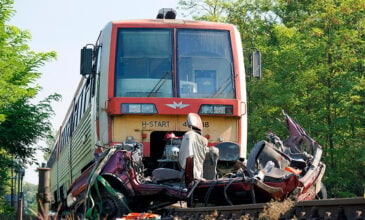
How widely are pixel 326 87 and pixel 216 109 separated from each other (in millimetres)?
18724

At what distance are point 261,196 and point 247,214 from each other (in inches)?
99.3

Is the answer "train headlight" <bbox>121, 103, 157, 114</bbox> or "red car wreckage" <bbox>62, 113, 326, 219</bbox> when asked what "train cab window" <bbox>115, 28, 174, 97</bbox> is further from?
"red car wreckage" <bbox>62, 113, 326, 219</bbox>

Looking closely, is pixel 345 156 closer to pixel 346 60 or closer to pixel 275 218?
pixel 346 60

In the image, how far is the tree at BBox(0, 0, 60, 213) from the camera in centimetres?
2539

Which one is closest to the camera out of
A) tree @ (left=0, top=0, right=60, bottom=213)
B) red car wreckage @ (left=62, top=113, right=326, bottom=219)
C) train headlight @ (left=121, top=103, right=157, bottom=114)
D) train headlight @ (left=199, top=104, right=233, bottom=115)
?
red car wreckage @ (left=62, top=113, right=326, bottom=219)

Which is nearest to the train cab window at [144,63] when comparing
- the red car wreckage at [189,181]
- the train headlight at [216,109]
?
the train headlight at [216,109]

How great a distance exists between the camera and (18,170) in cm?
2616

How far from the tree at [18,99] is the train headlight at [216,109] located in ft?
39.7

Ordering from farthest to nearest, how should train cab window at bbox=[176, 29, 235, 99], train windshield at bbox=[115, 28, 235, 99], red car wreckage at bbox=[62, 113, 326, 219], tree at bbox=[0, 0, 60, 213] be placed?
tree at bbox=[0, 0, 60, 213], train cab window at bbox=[176, 29, 235, 99], train windshield at bbox=[115, 28, 235, 99], red car wreckage at bbox=[62, 113, 326, 219]

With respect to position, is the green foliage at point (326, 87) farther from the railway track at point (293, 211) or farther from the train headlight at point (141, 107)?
the railway track at point (293, 211)

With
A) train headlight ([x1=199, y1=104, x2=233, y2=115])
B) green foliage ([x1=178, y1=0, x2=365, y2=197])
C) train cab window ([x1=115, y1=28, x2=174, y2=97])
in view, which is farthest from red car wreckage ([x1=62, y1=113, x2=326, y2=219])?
green foliage ([x1=178, y1=0, x2=365, y2=197])

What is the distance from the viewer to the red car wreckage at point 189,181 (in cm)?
1025

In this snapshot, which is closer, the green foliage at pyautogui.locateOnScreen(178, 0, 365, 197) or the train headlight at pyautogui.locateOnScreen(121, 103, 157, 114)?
the train headlight at pyautogui.locateOnScreen(121, 103, 157, 114)

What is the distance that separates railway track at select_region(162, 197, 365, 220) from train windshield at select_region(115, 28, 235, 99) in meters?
4.44
